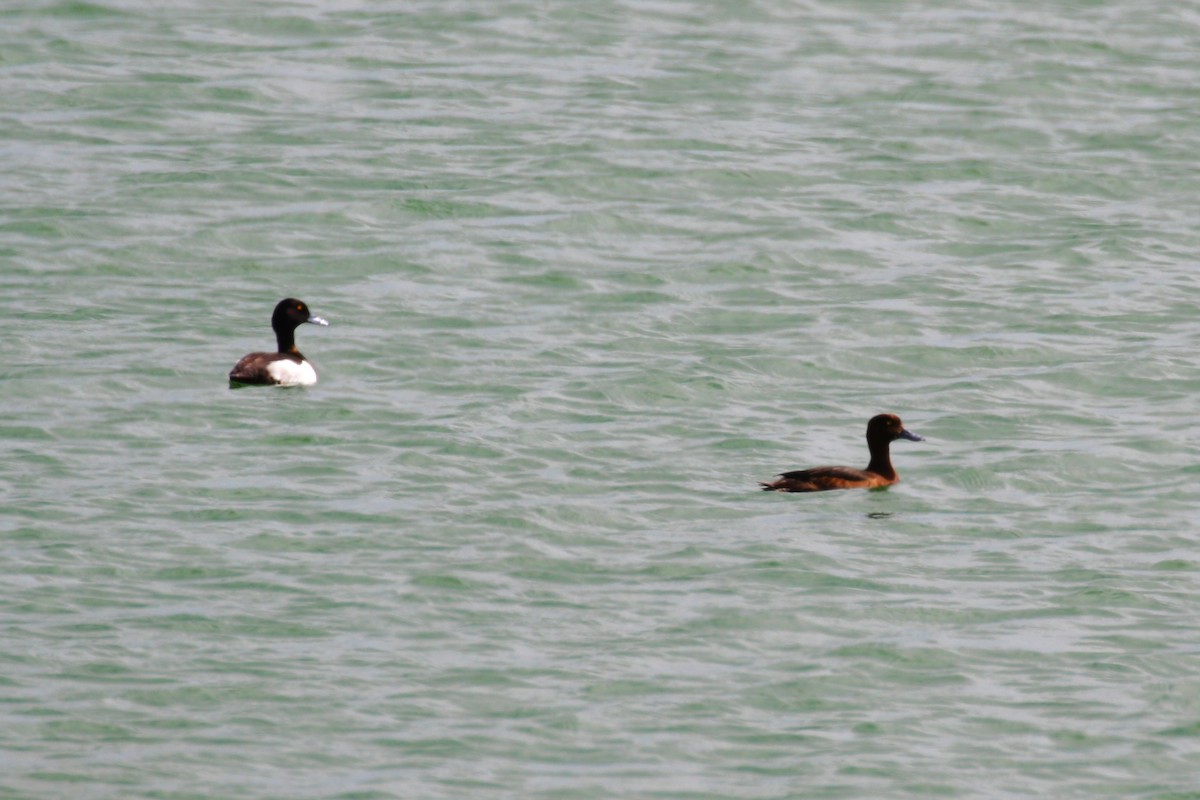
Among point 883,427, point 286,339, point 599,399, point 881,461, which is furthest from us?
point 286,339

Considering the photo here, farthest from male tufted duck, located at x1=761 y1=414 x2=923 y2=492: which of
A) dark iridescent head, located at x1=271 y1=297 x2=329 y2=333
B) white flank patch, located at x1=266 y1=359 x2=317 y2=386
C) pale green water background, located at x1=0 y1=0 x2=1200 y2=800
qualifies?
dark iridescent head, located at x1=271 y1=297 x2=329 y2=333

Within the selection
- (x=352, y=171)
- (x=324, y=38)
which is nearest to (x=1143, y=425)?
(x=352, y=171)

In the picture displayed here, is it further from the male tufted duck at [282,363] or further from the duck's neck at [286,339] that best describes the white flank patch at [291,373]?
the duck's neck at [286,339]

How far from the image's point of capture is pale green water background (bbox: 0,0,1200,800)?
37.9 feet

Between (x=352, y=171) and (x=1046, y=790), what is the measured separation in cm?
1330

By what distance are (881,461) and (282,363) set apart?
4592 millimetres

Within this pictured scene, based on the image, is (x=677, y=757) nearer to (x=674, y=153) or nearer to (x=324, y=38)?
(x=674, y=153)

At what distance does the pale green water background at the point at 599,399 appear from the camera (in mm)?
11555

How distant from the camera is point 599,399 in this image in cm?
1745

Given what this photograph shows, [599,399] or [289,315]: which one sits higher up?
[289,315]

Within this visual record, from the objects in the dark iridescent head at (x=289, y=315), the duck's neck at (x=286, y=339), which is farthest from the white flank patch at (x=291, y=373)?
the dark iridescent head at (x=289, y=315)

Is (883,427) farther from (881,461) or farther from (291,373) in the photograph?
A: (291,373)

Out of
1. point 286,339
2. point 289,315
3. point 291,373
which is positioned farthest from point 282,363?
point 289,315

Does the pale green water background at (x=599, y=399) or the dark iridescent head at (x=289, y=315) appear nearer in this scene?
the pale green water background at (x=599, y=399)
